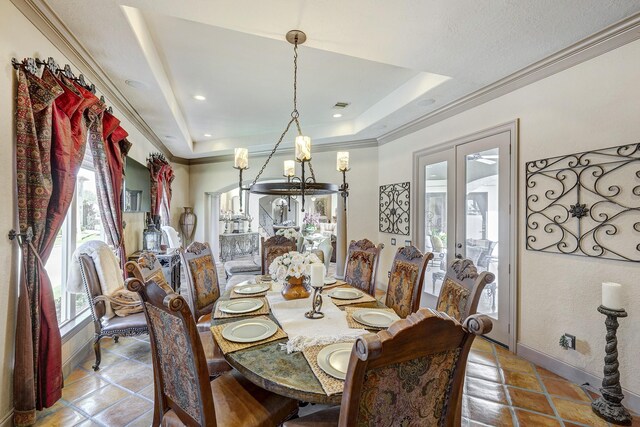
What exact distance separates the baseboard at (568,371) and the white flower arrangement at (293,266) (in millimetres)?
2228

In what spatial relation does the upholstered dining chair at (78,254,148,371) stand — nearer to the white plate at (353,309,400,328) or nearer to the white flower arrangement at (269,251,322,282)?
the white flower arrangement at (269,251,322,282)

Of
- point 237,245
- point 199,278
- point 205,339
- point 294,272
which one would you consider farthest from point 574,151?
point 237,245

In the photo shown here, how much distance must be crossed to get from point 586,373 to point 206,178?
6.83 m

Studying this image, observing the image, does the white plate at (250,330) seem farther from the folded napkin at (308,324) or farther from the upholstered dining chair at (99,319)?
the upholstered dining chair at (99,319)

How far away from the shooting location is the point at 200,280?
8.62 feet

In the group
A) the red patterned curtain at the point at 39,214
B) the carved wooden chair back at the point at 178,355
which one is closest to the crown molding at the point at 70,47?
the red patterned curtain at the point at 39,214

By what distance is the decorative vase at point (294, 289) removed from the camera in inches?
82.8

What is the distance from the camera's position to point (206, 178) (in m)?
6.70

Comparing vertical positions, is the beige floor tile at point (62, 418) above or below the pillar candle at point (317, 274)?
below

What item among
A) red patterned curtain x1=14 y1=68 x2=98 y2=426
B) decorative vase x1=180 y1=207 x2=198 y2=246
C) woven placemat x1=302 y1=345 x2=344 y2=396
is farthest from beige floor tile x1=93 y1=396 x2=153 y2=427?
decorative vase x1=180 y1=207 x2=198 y2=246

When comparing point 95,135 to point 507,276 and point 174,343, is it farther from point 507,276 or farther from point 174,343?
point 507,276

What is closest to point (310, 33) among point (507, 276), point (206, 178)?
point (507, 276)

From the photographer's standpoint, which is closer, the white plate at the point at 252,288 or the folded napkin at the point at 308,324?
the folded napkin at the point at 308,324

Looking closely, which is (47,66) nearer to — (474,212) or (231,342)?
(231,342)
